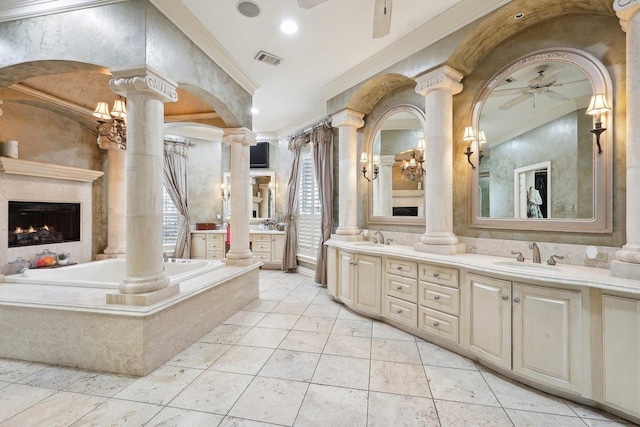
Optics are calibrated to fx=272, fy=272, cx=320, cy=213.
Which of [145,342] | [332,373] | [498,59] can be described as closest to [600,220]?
[498,59]

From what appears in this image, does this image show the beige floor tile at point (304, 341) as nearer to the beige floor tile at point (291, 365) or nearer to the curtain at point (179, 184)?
the beige floor tile at point (291, 365)

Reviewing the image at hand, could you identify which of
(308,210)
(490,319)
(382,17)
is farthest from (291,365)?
(308,210)

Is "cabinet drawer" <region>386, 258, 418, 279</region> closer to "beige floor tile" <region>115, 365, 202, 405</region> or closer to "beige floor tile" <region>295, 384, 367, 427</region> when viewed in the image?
"beige floor tile" <region>295, 384, 367, 427</region>

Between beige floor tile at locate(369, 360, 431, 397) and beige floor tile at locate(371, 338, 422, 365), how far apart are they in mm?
86

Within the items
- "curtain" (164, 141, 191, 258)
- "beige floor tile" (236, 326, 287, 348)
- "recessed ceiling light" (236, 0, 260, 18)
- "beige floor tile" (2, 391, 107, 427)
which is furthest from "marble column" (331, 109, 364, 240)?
"curtain" (164, 141, 191, 258)

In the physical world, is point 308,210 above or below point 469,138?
below

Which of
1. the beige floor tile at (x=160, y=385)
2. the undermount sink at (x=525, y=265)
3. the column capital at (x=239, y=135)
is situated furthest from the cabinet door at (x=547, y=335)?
the column capital at (x=239, y=135)

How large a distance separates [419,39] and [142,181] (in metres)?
3.17

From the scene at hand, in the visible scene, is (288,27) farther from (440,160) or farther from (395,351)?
(395,351)

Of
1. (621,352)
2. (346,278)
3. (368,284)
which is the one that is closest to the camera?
(621,352)

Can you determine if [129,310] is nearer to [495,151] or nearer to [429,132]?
[429,132]

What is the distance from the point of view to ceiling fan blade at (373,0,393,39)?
69.6 inches

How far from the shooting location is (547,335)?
1.93 metres

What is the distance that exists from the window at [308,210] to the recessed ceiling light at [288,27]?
2.71 m
